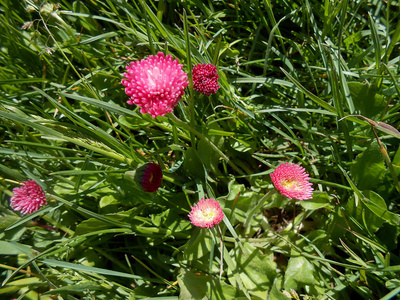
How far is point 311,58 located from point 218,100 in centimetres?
70

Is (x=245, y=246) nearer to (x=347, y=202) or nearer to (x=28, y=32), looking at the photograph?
(x=347, y=202)

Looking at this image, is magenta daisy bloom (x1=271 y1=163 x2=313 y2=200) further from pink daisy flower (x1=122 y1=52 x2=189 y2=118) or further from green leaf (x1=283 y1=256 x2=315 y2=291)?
pink daisy flower (x1=122 y1=52 x2=189 y2=118)

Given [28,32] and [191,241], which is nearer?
[191,241]

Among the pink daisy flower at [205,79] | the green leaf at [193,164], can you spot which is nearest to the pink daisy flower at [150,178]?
the green leaf at [193,164]

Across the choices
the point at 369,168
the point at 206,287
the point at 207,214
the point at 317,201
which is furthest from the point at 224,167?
the point at 369,168

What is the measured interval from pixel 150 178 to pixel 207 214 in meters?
0.34

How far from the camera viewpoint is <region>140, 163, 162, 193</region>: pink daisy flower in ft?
5.25

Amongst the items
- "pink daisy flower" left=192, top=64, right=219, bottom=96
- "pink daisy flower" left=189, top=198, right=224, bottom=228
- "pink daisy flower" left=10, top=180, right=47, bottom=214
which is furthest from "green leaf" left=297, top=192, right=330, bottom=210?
"pink daisy flower" left=10, top=180, right=47, bottom=214

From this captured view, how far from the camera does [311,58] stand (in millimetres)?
2162

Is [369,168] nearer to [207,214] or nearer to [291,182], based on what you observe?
[291,182]

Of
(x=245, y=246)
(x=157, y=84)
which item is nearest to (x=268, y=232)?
(x=245, y=246)

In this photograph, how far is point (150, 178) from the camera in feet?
5.25

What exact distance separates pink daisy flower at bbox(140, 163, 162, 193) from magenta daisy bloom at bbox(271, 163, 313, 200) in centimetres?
58

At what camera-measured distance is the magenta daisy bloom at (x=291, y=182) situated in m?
1.56
